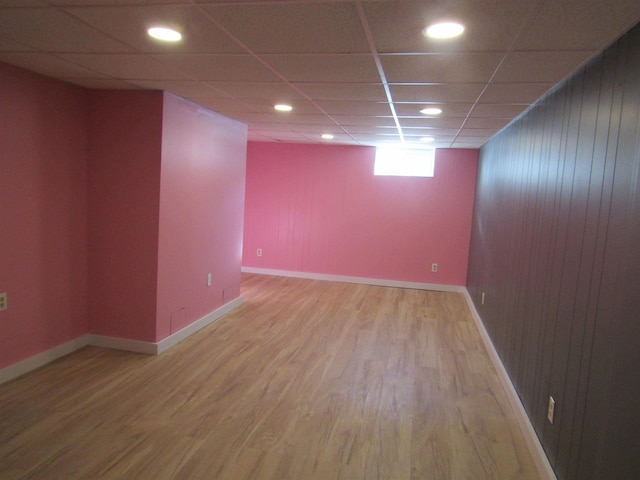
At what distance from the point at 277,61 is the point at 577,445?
7.61 ft

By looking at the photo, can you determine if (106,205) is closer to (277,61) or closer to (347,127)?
(277,61)

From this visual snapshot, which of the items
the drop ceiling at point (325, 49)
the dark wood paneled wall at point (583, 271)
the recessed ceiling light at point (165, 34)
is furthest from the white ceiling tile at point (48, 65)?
the dark wood paneled wall at point (583, 271)

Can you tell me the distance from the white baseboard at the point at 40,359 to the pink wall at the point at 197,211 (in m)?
0.66

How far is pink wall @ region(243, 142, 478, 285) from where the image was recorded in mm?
6289

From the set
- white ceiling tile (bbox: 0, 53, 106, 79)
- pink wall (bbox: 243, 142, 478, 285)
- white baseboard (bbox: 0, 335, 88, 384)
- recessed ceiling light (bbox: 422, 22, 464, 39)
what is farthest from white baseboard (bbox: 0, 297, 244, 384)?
recessed ceiling light (bbox: 422, 22, 464, 39)

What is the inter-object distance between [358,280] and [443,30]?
5.17m

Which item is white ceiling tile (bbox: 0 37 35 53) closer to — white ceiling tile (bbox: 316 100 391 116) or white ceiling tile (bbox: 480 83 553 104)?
white ceiling tile (bbox: 316 100 391 116)

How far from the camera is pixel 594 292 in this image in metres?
1.75

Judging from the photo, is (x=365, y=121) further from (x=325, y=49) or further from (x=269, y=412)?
(x=269, y=412)

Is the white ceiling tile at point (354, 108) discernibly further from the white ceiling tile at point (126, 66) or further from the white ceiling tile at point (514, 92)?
the white ceiling tile at point (126, 66)

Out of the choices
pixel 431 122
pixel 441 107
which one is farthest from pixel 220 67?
pixel 431 122

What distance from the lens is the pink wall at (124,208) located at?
338 cm

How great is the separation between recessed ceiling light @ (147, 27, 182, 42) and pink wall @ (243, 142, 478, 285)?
462 cm

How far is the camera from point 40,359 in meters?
3.16
